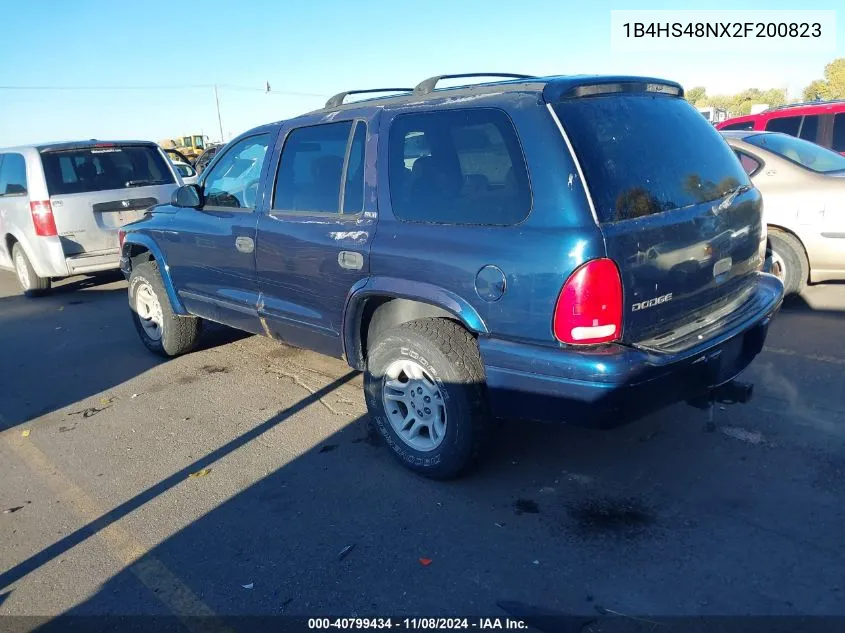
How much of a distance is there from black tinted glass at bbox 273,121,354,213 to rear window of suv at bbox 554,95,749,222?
55.8 inches

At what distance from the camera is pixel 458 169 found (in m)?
3.29

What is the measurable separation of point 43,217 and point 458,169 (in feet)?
20.5

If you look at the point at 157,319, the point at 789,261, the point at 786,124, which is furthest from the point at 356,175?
the point at 786,124

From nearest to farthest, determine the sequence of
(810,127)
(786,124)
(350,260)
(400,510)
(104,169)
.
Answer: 1. (400,510)
2. (350,260)
3. (104,169)
4. (810,127)
5. (786,124)

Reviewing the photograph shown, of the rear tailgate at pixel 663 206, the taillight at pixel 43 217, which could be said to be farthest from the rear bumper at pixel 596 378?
the taillight at pixel 43 217

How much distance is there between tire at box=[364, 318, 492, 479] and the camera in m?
3.25

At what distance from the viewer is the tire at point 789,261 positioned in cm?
583

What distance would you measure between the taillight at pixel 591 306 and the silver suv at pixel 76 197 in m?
6.72

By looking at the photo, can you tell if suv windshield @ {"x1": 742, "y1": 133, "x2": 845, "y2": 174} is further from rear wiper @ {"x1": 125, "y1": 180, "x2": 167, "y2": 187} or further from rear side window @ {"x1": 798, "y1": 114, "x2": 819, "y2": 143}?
rear wiper @ {"x1": 125, "y1": 180, "x2": 167, "y2": 187}

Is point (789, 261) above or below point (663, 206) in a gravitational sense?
below

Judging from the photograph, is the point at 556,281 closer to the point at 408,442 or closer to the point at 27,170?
the point at 408,442

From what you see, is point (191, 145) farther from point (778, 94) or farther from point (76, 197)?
point (778, 94)

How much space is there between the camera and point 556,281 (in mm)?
2795

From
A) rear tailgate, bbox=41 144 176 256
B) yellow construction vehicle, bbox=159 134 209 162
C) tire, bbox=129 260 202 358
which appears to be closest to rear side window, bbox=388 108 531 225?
tire, bbox=129 260 202 358
